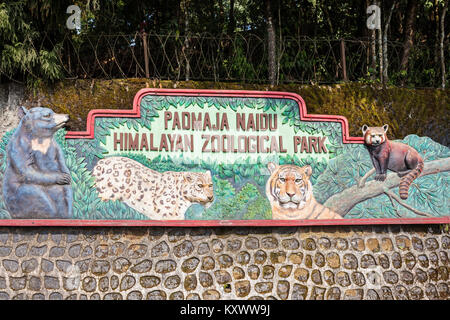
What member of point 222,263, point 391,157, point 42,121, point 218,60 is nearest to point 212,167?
point 222,263

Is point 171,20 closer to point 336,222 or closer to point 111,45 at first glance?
point 111,45

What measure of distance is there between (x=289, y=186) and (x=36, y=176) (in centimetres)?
346

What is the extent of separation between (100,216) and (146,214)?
0.61 m

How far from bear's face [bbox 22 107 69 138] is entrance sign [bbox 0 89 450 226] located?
14 mm

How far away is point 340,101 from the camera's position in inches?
297

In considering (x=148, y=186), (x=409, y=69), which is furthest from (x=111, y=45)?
(x=409, y=69)

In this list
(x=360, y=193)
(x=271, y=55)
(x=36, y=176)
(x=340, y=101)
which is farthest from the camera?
(x=271, y=55)

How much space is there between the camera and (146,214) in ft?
21.7

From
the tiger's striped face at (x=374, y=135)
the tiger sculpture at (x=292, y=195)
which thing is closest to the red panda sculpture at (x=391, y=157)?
the tiger's striped face at (x=374, y=135)

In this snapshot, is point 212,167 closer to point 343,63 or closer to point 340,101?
point 340,101

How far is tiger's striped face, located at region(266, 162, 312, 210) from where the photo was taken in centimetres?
687

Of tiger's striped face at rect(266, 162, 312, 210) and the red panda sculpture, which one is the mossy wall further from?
tiger's striped face at rect(266, 162, 312, 210)

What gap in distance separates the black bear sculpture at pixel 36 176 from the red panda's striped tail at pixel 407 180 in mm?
4740

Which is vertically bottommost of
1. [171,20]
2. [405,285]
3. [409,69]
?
[405,285]
